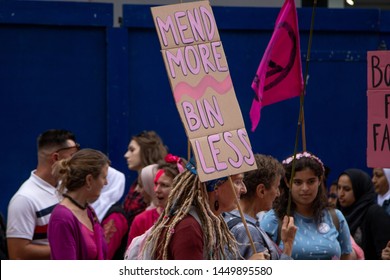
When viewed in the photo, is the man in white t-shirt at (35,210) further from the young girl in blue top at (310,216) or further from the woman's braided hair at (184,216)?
the woman's braided hair at (184,216)

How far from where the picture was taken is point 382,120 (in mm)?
6961

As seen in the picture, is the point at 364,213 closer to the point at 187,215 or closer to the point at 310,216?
the point at 310,216

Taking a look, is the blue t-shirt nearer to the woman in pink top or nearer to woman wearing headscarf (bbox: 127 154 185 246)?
woman wearing headscarf (bbox: 127 154 185 246)

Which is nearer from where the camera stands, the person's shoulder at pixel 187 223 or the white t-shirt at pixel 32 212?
the person's shoulder at pixel 187 223

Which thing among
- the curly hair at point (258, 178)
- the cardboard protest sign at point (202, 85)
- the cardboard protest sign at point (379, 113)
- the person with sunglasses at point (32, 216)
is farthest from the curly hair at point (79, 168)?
the cardboard protest sign at point (379, 113)

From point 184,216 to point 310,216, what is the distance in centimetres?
216

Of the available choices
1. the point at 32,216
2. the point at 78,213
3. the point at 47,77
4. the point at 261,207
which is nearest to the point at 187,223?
the point at 261,207

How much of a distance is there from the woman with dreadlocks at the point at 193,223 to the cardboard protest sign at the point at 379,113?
1236 mm

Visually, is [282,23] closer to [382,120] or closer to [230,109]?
[382,120]

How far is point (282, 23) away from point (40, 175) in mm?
1897

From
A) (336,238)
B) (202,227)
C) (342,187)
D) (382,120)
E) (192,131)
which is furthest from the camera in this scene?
(342,187)

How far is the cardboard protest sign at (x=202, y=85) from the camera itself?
20.1 ft

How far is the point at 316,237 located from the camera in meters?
7.55

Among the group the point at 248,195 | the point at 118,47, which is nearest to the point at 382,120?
the point at 248,195
